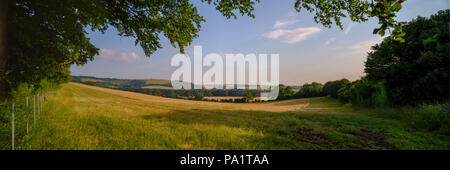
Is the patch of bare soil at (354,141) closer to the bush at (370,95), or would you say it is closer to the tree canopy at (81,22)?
the tree canopy at (81,22)

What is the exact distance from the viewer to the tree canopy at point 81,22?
5141 mm

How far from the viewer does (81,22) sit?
20.9 ft

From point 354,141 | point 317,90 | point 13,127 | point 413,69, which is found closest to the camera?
point 13,127

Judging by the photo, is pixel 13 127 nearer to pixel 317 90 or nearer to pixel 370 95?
pixel 370 95

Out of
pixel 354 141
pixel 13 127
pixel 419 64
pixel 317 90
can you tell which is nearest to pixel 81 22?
pixel 13 127

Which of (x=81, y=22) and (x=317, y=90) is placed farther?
(x=317, y=90)

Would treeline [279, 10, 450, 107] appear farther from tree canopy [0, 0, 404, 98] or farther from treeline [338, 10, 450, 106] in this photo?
tree canopy [0, 0, 404, 98]

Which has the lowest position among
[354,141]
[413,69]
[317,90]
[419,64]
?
[354,141]

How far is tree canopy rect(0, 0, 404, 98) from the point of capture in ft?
16.9

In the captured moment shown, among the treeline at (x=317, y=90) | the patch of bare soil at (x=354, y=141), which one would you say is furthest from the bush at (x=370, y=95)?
the treeline at (x=317, y=90)

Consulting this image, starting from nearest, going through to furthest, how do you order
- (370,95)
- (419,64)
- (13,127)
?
(13,127) < (419,64) < (370,95)
